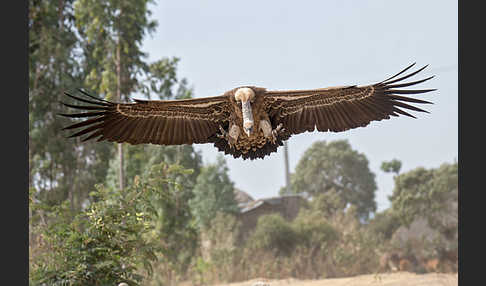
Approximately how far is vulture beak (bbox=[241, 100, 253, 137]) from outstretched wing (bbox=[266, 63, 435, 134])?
44 cm

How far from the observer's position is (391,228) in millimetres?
13875

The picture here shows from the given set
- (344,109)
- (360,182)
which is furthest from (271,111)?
(360,182)

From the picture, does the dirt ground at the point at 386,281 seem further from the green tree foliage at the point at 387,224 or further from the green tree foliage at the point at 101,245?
the green tree foliage at the point at 101,245

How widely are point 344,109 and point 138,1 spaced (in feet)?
24.8

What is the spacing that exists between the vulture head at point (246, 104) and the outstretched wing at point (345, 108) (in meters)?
0.41

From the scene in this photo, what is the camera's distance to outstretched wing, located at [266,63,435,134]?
3.80 m

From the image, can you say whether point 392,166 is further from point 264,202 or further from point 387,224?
point 264,202

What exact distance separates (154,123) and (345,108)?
1356 mm

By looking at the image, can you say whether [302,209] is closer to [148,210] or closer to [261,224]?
[261,224]

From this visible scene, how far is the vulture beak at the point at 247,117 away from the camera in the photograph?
3.31 meters

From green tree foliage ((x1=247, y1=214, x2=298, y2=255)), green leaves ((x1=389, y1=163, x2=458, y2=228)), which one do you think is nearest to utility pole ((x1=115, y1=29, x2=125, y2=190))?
green tree foliage ((x1=247, y1=214, x2=298, y2=255))

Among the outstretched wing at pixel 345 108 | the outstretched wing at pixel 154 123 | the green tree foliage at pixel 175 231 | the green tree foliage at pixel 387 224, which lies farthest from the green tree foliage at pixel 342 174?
the outstretched wing at pixel 154 123

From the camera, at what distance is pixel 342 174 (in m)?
16.8

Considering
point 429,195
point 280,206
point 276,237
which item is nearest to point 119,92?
point 276,237
